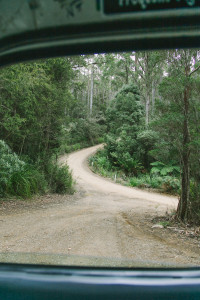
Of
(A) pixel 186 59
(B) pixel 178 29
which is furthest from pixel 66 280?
(A) pixel 186 59

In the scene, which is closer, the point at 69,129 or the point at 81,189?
the point at 69,129

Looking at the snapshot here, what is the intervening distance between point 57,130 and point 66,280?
13235mm

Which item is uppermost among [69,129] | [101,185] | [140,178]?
[69,129]

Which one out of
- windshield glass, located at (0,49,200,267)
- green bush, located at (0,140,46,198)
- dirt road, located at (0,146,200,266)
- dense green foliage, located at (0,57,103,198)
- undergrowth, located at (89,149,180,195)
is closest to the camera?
dirt road, located at (0,146,200,266)

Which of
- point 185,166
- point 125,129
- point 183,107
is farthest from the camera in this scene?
point 125,129

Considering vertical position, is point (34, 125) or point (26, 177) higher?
point (34, 125)

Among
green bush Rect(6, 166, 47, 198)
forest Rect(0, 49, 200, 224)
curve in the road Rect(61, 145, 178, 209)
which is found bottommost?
curve in the road Rect(61, 145, 178, 209)

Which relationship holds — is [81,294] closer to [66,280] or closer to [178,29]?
[66,280]

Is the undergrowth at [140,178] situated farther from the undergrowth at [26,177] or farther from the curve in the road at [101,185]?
the undergrowth at [26,177]

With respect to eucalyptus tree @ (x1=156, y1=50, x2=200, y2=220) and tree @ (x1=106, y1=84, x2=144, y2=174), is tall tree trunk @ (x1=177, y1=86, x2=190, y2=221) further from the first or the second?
tree @ (x1=106, y1=84, x2=144, y2=174)

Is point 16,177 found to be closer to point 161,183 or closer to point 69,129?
point 69,129

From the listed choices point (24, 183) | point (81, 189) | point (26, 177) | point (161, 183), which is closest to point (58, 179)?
point (81, 189)

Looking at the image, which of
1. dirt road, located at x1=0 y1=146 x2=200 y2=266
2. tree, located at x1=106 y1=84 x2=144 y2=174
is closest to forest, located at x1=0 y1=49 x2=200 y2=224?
tree, located at x1=106 y1=84 x2=144 y2=174

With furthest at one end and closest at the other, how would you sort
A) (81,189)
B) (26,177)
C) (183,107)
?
(81,189), (26,177), (183,107)
